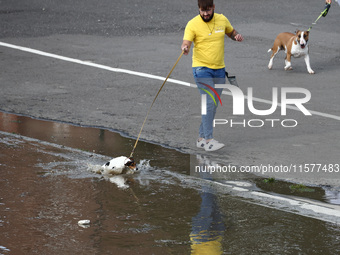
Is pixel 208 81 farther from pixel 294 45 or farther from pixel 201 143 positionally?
pixel 294 45

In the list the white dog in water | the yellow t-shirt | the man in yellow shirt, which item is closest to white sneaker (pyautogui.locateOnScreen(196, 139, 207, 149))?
the man in yellow shirt

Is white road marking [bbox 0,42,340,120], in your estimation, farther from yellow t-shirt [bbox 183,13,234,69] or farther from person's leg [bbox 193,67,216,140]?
yellow t-shirt [bbox 183,13,234,69]

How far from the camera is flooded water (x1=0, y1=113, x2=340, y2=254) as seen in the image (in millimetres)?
6016

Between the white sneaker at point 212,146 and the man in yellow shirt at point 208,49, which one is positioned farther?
the white sneaker at point 212,146

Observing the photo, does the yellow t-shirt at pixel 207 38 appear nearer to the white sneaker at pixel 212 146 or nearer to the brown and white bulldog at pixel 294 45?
the white sneaker at pixel 212 146

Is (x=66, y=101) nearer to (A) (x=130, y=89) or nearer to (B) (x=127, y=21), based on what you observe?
(A) (x=130, y=89)

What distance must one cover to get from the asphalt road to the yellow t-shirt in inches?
45.1

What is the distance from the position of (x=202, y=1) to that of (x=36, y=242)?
4030 millimetres

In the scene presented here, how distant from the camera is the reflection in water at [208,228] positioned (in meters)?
5.97

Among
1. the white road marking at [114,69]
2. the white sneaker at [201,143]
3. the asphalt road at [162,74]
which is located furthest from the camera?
the white road marking at [114,69]

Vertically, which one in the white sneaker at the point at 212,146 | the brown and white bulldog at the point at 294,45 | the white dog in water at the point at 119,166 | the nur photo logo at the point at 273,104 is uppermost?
the brown and white bulldog at the point at 294,45

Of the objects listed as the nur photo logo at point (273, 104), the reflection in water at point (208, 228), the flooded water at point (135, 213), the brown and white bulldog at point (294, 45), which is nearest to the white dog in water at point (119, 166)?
the flooded water at point (135, 213)

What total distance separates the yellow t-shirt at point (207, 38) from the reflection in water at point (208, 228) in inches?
90.2

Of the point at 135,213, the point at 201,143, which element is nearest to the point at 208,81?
the point at 201,143
